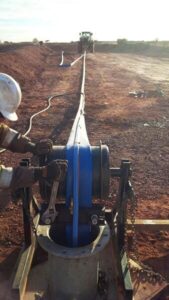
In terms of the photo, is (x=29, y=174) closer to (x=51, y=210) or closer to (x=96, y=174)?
(x=51, y=210)

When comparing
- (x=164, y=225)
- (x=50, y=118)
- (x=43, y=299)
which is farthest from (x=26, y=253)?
(x=50, y=118)

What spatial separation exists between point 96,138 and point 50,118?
82.8 inches

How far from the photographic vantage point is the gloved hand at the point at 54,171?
10.00 feet

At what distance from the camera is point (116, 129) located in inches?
351

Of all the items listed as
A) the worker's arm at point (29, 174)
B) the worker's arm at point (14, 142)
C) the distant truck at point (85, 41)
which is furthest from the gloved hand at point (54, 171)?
the distant truck at point (85, 41)

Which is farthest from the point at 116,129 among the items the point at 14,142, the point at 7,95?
the point at 7,95

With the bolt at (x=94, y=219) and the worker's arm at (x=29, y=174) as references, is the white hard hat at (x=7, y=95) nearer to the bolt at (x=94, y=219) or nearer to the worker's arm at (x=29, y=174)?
the worker's arm at (x=29, y=174)

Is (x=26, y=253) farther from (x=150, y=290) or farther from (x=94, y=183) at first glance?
(x=150, y=290)

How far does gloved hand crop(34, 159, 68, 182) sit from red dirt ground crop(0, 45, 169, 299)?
1.41 m

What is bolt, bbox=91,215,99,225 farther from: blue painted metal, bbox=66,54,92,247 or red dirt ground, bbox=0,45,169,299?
red dirt ground, bbox=0,45,169,299

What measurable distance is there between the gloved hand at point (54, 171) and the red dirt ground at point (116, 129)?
1.41 meters

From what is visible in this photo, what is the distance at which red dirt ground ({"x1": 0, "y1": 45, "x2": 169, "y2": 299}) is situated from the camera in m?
4.56

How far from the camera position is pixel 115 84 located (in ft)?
53.0

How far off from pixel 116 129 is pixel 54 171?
19.6 ft
